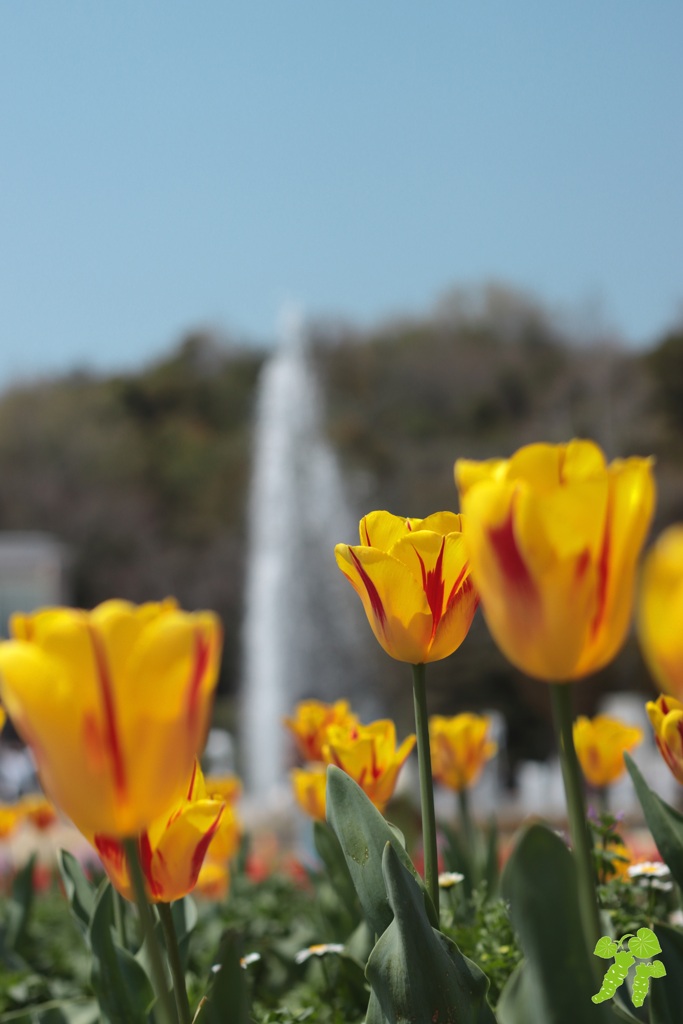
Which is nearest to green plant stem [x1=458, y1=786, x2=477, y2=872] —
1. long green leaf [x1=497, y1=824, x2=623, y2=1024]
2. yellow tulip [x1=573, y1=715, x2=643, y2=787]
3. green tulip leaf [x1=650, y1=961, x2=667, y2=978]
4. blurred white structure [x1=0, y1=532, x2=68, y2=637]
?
yellow tulip [x1=573, y1=715, x2=643, y2=787]

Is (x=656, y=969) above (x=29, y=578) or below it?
below

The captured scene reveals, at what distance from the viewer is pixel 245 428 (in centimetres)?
2462

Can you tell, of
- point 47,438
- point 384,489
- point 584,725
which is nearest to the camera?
point 584,725

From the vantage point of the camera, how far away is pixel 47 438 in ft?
79.4

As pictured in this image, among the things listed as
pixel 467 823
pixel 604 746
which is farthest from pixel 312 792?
pixel 467 823

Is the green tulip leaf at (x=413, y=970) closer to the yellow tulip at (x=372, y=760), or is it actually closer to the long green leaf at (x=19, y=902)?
the yellow tulip at (x=372, y=760)

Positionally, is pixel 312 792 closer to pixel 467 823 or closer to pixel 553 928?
pixel 467 823

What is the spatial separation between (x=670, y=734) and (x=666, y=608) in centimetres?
41

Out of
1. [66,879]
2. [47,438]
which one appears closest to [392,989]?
[66,879]

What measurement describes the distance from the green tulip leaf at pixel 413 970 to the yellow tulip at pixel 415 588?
0.18 meters

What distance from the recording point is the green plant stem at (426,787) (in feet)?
2.66

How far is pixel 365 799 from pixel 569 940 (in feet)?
0.96

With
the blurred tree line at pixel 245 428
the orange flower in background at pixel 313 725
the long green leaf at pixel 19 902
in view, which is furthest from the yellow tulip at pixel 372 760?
the blurred tree line at pixel 245 428

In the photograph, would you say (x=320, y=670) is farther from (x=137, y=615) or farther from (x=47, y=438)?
(x=137, y=615)
